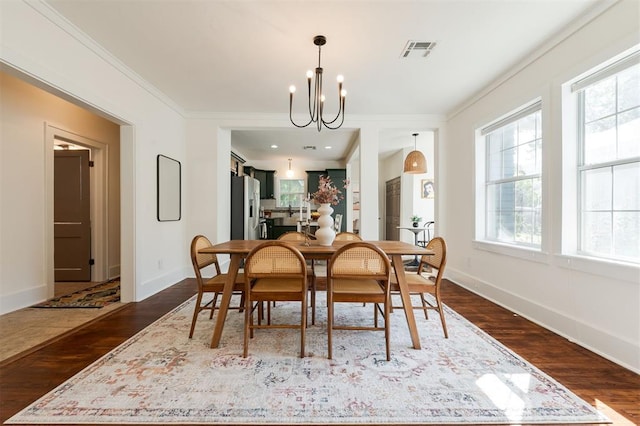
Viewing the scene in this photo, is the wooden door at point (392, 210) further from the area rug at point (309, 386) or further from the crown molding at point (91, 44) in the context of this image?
the crown molding at point (91, 44)

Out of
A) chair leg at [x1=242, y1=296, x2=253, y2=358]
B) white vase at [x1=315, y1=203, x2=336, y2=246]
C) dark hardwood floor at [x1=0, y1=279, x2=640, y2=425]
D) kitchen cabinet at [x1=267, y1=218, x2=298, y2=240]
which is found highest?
white vase at [x1=315, y1=203, x2=336, y2=246]

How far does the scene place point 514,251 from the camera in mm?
2953

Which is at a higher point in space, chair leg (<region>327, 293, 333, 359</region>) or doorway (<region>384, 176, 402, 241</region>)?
doorway (<region>384, 176, 402, 241</region>)

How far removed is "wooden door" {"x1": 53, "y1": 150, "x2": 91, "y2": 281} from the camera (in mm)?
4066

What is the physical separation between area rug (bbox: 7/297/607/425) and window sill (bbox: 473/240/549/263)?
99 cm

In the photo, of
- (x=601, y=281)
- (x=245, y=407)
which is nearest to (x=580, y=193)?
(x=601, y=281)

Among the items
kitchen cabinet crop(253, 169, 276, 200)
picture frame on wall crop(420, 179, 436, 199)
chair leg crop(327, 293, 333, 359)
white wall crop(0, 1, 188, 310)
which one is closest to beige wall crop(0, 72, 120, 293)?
white wall crop(0, 1, 188, 310)

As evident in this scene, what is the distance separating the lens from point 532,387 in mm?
1643

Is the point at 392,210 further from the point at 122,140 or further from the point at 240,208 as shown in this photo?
the point at 122,140

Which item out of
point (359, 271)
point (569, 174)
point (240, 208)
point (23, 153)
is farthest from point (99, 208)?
point (569, 174)

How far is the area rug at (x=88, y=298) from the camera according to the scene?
10.0ft

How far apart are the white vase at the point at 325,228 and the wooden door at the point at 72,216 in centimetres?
382

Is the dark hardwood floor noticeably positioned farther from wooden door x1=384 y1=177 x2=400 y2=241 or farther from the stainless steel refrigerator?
wooden door x1=384 y1=177 x2=400 y2=241

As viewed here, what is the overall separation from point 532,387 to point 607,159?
182 centimetres
